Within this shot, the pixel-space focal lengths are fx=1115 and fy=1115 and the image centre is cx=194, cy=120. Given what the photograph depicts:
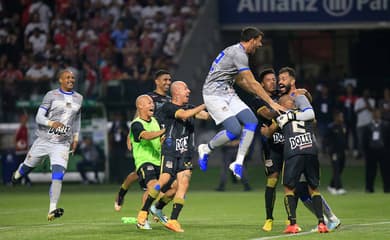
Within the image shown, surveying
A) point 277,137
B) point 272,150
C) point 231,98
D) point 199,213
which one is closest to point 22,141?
point 199,213

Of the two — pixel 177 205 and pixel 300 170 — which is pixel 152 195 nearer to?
pixel 177 205

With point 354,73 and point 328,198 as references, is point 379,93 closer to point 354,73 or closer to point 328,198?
point 354,73

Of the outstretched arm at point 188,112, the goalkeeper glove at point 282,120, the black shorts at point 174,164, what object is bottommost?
the black shorts at point 174,164

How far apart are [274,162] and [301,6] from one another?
19.3 m

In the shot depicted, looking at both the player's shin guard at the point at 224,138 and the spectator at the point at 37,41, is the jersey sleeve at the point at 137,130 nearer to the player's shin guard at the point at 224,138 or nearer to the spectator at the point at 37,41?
the player's shin guard at the point at 224,138

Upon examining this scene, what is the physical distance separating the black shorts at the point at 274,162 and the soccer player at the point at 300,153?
638 mm

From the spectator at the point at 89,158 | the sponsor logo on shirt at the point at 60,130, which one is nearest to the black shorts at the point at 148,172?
the sponsor logo on shirt at the point at 60,130

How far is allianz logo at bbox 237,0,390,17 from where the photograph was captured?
34656mm

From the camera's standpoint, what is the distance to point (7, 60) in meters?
34.8

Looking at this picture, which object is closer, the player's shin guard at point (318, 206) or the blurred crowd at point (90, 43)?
the player's shin guard at point (318, 206)

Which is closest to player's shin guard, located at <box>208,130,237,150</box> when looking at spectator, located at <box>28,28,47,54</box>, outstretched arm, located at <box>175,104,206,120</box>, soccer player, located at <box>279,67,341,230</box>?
outstretched arm, located at <box>175,104,206,120</box>

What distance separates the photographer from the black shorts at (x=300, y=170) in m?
15.3

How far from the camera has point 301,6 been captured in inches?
1371

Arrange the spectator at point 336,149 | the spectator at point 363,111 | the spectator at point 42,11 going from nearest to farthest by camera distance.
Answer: the spectator at point 336,149
the spectator at point 363,111
the spectator at point 42,11
